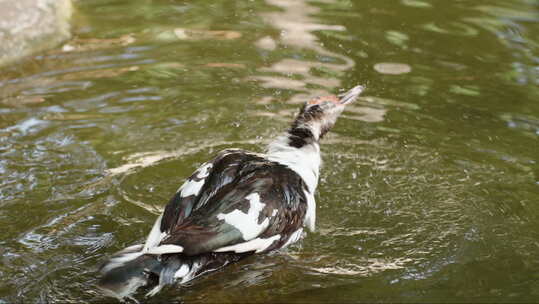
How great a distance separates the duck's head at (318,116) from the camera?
5953 mm

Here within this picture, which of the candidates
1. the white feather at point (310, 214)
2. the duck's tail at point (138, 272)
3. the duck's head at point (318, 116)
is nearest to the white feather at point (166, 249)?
the duck's tail at point (138, 272)

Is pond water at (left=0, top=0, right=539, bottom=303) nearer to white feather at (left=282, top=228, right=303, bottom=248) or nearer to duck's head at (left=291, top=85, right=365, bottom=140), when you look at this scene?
white feather at (left=282, top=228, right=303, bottom=248)

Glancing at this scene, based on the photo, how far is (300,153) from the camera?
566cm

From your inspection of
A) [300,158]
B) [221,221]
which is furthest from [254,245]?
[300,158]

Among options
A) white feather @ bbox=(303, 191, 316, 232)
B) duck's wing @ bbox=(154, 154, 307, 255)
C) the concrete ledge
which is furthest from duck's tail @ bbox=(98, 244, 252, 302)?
the concrete ledge

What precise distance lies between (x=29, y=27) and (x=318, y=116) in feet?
14.6

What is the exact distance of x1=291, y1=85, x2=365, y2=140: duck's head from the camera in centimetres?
595

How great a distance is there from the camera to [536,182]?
19.0 feet

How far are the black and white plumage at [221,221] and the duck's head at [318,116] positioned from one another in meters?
0.45

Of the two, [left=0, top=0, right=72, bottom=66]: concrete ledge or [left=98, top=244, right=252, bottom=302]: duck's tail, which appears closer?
[left=98, top=244, right=252, bottom=302]: duck's tail

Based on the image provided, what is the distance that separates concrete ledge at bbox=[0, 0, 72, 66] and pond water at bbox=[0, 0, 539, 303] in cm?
25

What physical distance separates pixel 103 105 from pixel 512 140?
3773 millimetres

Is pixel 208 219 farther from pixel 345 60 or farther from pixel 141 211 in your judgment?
pixel 345 60

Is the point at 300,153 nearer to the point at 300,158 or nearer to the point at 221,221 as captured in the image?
the point at 300,158
